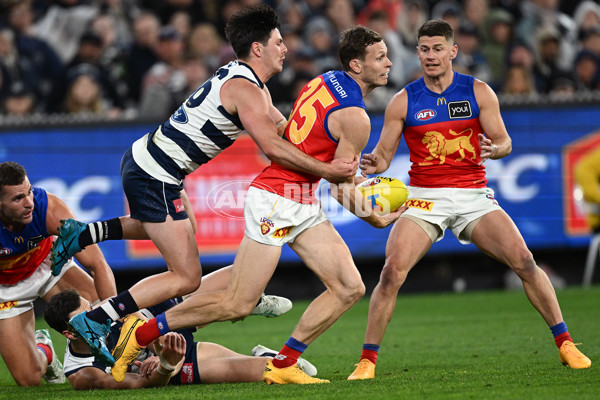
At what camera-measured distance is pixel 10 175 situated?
265 inches

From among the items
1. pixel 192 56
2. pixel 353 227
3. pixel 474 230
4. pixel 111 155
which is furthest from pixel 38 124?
pixel 474 230

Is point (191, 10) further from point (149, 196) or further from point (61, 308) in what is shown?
point (61, 308)

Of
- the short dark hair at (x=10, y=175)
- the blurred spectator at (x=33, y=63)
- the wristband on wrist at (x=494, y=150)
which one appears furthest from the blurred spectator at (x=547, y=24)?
the short dark hair at (x=10, y=175)

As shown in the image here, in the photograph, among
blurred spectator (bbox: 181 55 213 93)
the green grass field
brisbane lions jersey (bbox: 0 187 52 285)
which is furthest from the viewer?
blurred spectator (bbox: 181 55 213 93)

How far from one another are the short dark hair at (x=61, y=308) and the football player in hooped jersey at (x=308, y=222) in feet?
2.25

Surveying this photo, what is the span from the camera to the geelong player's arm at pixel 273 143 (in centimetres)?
598

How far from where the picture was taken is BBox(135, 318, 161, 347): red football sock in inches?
238

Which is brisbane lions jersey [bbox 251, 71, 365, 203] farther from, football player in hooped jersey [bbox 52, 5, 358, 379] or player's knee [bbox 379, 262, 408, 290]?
player's knee [bbox 379, 262, 408, 290]

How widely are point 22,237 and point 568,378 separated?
14.0ft

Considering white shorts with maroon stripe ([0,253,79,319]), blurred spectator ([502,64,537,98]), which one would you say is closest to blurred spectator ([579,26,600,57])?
blurred spectator ([502,64,537,98])

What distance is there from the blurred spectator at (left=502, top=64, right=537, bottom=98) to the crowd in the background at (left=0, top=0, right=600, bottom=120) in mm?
19

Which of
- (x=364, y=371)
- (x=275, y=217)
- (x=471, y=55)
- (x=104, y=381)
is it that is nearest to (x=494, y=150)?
(x=275, y=217)

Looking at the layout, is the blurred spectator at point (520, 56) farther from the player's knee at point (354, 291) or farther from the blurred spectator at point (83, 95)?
the player's knee at point (354, 291)

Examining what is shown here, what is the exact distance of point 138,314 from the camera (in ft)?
21.6
